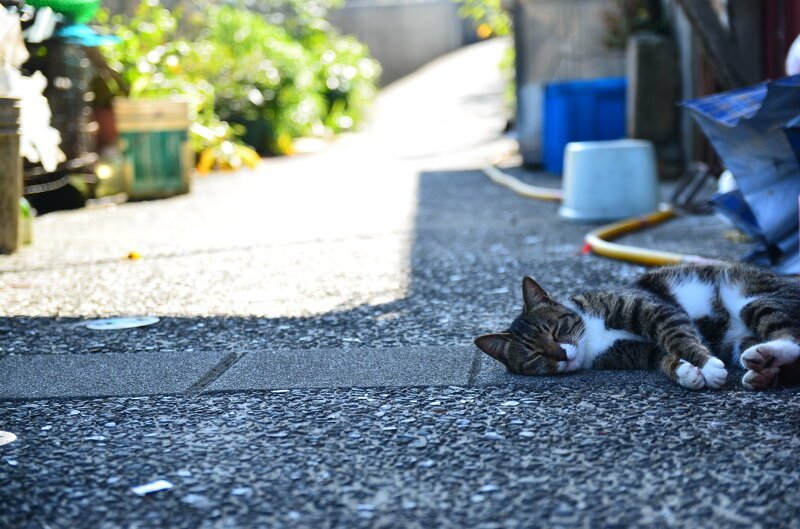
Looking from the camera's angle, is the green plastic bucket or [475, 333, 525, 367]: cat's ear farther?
the green plastic bucket

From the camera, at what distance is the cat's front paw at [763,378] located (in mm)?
2557

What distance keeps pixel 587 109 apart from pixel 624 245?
4368 millimetres

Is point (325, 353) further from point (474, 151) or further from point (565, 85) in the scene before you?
point (474, 151)

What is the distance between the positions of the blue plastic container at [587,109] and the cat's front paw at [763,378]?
271 inches

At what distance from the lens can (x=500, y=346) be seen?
2881mm

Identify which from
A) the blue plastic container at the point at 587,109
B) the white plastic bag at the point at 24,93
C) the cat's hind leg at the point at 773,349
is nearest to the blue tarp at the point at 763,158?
the cat's hind leg at the point at 773,349

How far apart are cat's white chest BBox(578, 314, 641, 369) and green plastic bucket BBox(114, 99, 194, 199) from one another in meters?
6.19

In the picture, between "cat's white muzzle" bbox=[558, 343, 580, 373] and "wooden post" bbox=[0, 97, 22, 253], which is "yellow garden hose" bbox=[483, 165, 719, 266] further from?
"wooden post" bbox=[0, 97, 22, 253]

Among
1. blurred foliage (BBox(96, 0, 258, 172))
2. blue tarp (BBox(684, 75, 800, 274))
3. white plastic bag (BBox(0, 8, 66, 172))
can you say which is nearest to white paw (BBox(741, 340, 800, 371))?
blue tarp (BBox(684, 75, 800, 274))

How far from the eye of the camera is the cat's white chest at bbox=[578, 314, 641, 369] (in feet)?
9.43

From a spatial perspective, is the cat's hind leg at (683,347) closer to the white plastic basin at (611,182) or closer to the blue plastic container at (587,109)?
the white plastic basin at (611,182)

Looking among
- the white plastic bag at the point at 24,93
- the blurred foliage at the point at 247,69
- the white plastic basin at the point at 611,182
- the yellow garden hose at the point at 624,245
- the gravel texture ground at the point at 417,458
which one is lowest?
the gravel texture ground at the point at 417,458

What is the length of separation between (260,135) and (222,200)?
15.7ft

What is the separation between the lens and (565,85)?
30.3 feet
